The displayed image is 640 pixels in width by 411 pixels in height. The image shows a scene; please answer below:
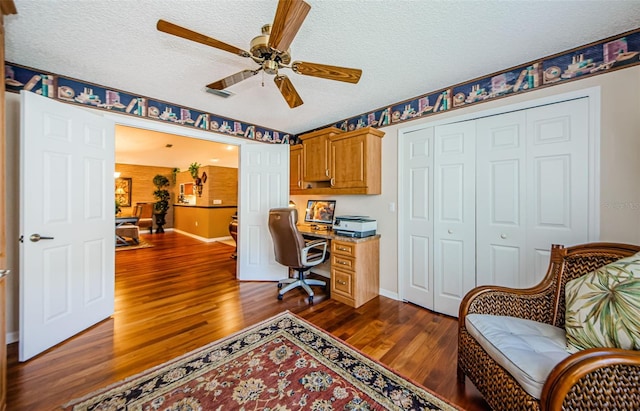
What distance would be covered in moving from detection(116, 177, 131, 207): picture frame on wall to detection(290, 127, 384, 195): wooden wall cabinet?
750 centimetres

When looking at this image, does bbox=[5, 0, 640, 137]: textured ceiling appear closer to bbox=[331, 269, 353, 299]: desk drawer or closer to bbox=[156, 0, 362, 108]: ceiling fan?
bbox=[156, 0, 362, 108]: ceiling fan

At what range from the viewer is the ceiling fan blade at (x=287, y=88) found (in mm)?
1738

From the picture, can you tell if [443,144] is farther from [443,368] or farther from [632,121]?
[443,368]

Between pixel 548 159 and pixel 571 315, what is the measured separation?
133 cm

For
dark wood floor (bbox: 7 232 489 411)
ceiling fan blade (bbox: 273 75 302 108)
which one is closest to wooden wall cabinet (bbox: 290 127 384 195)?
ceiling fan blade (bbox: 273 75 302 108)

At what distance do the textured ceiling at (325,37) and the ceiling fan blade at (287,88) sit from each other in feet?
0.90

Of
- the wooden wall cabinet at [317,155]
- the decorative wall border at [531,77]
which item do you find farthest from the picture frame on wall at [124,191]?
the decorative wall border at [531,77]

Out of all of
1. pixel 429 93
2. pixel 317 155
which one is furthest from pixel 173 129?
pixel 429 93

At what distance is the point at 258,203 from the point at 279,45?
2532 mm

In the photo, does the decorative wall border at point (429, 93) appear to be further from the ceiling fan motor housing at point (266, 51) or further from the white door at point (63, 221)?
the ceiling fan motor housing at point (266, 51)

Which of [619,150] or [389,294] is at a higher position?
[619,150]

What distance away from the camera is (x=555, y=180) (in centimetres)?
194

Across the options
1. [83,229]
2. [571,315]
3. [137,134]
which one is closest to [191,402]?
[83,229]

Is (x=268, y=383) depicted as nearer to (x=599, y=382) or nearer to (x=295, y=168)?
(x=599, y=382)
